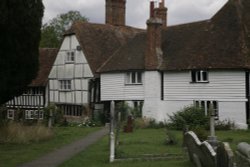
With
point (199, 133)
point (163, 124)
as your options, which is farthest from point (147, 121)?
point (199, 133)

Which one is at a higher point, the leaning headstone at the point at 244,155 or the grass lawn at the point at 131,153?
the leaning headstone at the point at 244,155

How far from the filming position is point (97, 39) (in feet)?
131

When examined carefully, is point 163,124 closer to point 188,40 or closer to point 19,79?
point 188,40

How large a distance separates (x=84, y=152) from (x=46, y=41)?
49.0 meters

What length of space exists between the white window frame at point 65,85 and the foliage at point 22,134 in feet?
55.9

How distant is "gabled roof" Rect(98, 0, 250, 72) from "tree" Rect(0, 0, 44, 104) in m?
13.0

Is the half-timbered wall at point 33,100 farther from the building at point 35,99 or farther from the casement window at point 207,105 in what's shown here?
the casement window at point 207,105

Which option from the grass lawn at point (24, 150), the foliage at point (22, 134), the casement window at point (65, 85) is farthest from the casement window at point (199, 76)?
the casement window at point (65, 85)

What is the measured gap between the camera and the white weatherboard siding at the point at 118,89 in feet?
113

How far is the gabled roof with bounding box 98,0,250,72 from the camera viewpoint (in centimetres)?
3008

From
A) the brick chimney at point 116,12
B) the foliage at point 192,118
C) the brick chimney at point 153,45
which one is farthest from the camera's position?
the brick chimney at point 116,12

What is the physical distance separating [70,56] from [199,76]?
1337 centimetres

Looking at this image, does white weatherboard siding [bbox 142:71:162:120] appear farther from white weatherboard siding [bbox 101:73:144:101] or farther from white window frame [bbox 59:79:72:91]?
white window frame [bbox 59:79:72:91]

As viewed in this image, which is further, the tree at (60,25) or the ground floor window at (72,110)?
the tree at (60,25)
